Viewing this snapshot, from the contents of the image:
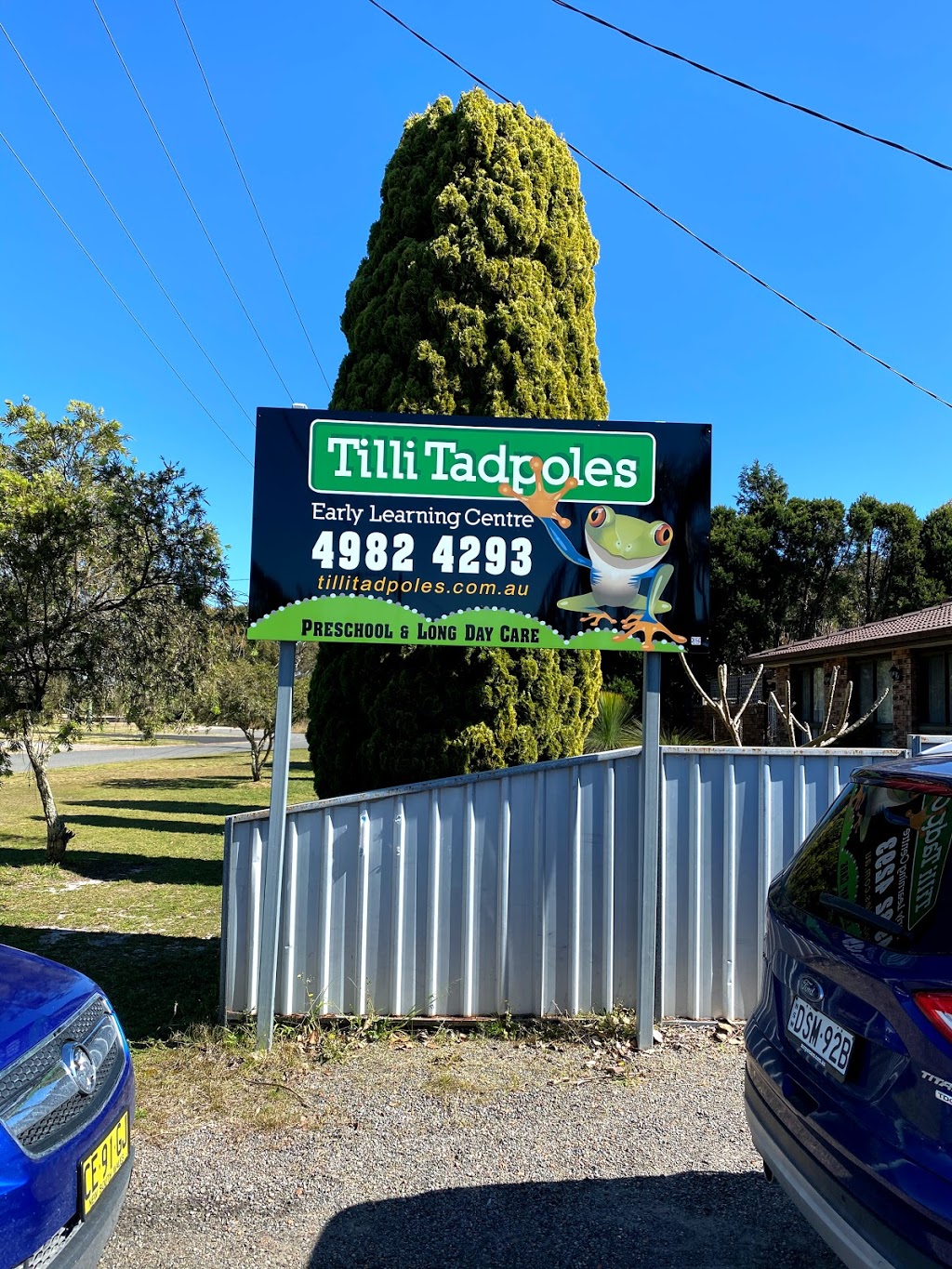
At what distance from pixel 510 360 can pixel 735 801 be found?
4.52 meters

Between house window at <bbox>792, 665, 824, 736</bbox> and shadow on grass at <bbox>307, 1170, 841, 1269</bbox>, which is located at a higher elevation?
house window at <bbox>792, 665, 824, 736</bbox>

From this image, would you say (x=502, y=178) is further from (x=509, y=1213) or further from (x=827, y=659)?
(x=827, y=659)

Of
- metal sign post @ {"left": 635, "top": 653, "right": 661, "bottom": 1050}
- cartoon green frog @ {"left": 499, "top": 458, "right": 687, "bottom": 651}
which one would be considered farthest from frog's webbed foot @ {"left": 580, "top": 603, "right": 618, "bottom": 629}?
metal sign post @ {"left": 635, "top": 653, "right": 661, "bottom": 1050}

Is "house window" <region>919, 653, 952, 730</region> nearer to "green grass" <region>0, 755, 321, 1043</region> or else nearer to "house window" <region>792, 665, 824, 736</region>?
"house window" <region>792, 665, 824, 736</region>

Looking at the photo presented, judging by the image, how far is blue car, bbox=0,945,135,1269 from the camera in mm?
2104

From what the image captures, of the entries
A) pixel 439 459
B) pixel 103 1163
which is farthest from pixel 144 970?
pixel 439 459

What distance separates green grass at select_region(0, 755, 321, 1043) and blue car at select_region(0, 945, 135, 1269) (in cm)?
228

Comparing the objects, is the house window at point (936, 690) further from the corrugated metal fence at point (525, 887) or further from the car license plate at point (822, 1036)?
the car license plate at point (822, 1036)

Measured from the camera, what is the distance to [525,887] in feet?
16.4

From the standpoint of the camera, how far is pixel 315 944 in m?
4.89

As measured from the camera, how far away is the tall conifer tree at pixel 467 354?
732cm

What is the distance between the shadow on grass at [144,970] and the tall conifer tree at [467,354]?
1958 mm

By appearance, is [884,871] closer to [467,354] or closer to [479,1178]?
[479,1178]

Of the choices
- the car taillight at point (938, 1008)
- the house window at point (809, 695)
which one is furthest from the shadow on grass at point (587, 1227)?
the house window at point (809, 695)
